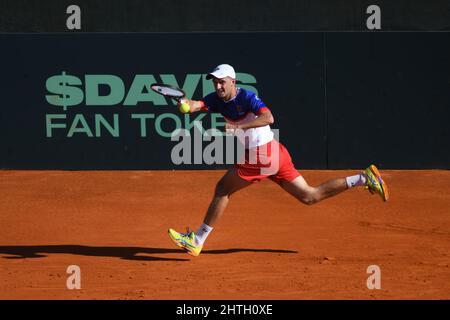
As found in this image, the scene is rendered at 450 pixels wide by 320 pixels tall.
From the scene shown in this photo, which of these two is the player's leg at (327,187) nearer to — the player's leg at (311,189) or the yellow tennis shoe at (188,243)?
the player's leg at (311,189)

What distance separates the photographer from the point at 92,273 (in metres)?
7.38

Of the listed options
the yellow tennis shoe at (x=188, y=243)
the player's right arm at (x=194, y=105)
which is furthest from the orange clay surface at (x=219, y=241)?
the player's right arm at (x=194, y=105)

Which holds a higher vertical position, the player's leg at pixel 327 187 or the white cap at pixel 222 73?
the white cap at pixel 222 73

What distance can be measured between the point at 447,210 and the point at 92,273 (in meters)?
4.88

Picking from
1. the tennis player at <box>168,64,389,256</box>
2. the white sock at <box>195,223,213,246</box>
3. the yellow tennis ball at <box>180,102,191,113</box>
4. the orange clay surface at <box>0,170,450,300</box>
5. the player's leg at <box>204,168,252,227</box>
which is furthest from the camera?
the white sock at <box>195,223,213,246</box>

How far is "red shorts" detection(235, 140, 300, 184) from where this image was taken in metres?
7.74

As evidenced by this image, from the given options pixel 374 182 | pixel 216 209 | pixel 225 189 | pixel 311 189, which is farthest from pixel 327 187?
pixel 216 209

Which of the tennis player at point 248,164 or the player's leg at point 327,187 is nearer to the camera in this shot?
the tennis player at point 248,164

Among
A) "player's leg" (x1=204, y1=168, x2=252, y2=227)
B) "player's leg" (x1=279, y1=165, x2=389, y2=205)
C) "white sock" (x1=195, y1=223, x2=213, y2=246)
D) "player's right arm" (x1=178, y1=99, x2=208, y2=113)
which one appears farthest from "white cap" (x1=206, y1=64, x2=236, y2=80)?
"white sock" (x1=195, y1=223, x2=213, y2=246)

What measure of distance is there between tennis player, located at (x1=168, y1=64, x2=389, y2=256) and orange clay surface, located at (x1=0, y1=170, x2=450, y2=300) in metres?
0.42

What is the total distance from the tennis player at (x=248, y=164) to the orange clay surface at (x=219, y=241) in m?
0.42

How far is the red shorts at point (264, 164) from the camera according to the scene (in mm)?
7738

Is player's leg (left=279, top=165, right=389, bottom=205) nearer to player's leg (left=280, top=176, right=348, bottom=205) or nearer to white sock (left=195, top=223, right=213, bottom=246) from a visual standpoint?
player's leg (left=280, top=176, right=348, bottom=205)

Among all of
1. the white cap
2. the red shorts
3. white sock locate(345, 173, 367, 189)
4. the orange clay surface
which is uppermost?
the white cap
